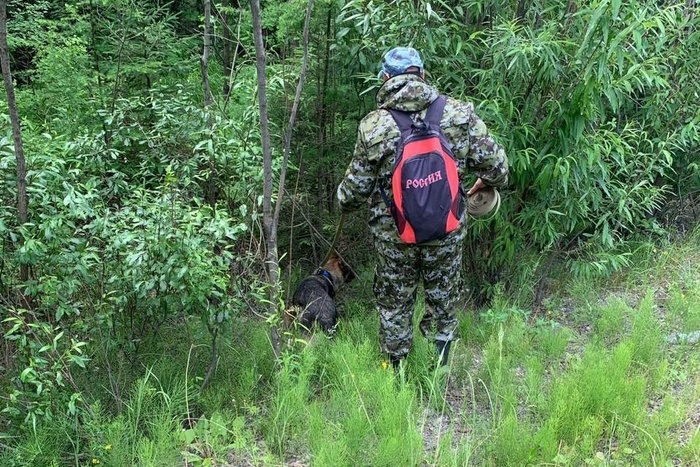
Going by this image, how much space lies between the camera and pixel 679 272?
5305 mm

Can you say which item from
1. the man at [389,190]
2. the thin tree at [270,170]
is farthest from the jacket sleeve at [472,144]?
the thin tree at [270,170]

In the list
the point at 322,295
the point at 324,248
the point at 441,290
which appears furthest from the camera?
the point at 324,248

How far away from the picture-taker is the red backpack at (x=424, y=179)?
3109 mm

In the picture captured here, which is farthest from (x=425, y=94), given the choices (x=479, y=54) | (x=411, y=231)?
(x=479, y=54)

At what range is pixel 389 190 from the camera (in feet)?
11.0

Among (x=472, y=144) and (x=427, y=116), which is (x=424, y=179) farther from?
(x=472, y=144)

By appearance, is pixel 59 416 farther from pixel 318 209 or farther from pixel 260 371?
pixel 318 209

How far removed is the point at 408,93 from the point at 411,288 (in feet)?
4.16

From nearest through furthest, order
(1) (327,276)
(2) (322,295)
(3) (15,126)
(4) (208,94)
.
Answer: (3) (15,126), (4) (208,94), (2) (322,295), (1) (327,276)

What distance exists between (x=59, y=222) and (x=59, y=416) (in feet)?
3.30

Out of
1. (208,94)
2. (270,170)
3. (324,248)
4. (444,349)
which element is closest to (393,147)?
(270,170)

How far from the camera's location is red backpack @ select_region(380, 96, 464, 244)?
→ 3109 mm

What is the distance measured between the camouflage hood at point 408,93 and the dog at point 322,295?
1665 millimetres

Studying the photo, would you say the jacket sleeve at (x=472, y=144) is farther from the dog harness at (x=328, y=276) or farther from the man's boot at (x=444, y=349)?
the dog harness at (x=328, y=276)
